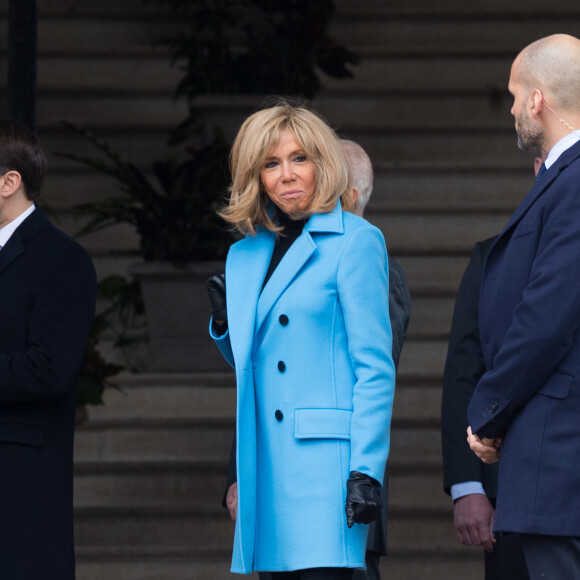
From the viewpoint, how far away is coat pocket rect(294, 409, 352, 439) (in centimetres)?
234

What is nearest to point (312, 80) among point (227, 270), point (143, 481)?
point (143, 481)

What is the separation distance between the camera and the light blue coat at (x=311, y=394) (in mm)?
2322

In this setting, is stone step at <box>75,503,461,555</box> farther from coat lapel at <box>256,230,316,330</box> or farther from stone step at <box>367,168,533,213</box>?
coat lapel at <box>256,230,316,330</box>

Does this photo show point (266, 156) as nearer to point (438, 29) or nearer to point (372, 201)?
point (372, 201)

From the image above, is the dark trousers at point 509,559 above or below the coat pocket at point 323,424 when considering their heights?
below

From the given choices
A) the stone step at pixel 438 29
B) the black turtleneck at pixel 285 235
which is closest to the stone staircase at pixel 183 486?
the stone step at pixel 438 29

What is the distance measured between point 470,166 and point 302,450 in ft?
11.3

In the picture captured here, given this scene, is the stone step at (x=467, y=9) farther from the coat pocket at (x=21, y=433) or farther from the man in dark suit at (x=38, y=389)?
the coat pocket at (x=21, y=433)

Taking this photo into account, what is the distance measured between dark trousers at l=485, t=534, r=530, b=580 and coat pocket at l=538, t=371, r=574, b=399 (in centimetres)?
85

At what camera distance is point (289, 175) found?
2.48 m

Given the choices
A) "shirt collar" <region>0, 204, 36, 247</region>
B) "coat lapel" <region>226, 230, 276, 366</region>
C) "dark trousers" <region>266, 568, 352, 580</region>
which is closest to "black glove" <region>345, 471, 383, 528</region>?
"dark trousers" <region>266, 568, 352, 580</region>

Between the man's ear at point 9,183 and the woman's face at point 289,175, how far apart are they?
0.60 m

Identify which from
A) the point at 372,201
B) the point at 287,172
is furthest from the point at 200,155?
the point at 287,172

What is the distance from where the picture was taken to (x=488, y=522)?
284 cm
